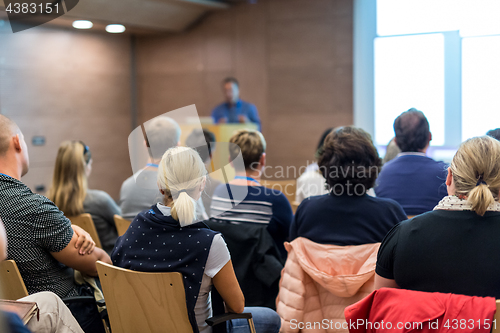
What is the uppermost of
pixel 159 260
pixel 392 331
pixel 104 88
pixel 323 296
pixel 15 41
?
pixel 15 41

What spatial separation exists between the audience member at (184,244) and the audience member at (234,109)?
4.59 metres

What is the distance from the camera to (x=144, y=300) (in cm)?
158

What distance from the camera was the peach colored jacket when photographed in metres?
1.84

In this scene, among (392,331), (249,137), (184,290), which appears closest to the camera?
(392,331)

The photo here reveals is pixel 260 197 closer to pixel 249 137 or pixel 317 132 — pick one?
pixel 249 137

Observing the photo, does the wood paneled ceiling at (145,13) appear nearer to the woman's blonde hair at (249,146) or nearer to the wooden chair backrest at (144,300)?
the woman's blonde hair at (249,146)

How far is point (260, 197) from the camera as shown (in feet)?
7.76

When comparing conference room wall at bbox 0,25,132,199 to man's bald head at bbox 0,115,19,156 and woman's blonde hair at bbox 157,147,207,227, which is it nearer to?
man's bald head at bbox 0,115,19,156

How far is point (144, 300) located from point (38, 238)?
21.2 inches

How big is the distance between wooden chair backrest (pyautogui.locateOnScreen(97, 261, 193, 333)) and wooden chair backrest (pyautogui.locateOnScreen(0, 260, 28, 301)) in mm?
326

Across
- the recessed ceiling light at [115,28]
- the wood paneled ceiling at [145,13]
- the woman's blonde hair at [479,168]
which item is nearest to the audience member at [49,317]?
the woman's blonde hair at [479,168]

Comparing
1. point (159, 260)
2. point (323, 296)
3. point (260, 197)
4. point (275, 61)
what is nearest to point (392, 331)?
point (323, 296)

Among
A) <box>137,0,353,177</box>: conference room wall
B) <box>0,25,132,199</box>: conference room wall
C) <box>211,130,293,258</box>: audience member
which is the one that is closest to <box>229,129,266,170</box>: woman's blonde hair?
<box>211,130,293,258</box>: audience member

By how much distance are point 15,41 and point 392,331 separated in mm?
6259
